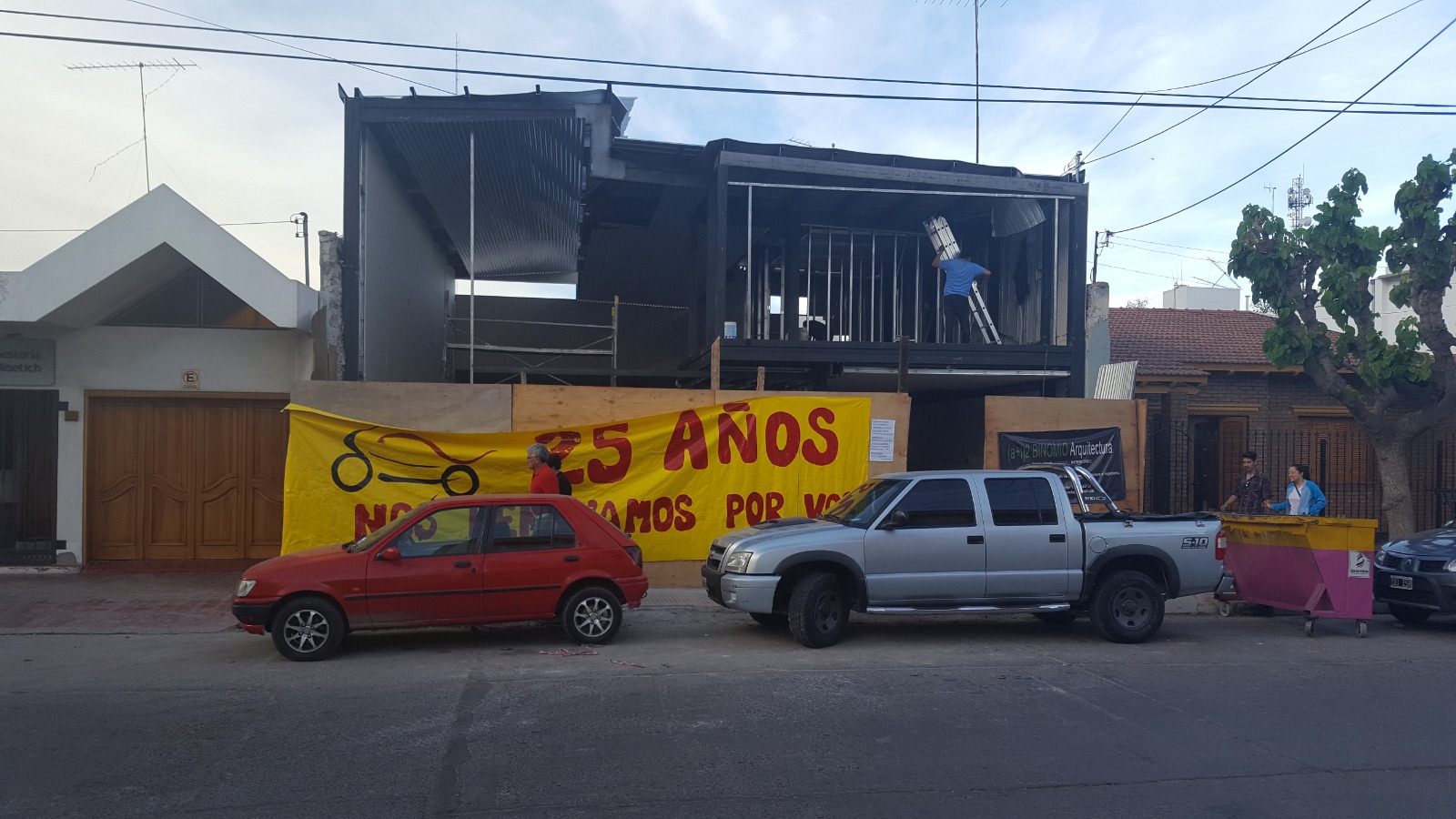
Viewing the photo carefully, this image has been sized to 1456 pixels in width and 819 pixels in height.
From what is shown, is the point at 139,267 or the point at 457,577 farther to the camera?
Answer: the point at 139,267

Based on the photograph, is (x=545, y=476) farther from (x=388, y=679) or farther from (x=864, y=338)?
(x=864, y=338)

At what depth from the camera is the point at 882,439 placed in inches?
506

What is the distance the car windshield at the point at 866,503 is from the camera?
9344mm

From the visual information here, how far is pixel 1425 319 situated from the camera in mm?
14523

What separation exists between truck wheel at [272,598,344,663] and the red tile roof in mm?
14668

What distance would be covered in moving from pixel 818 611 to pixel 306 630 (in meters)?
4.36

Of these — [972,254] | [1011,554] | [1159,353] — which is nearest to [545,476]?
[1011,554]

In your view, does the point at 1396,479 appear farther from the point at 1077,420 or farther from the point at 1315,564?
the point at 1315,564

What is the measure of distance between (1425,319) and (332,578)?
15130mm

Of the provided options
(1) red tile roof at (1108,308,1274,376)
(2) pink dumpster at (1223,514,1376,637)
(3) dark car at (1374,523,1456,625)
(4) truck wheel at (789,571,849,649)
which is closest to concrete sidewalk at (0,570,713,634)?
(4) truck wheel at (789,571,849,649)

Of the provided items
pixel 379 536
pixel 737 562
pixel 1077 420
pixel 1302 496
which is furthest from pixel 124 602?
pixel 1302 496

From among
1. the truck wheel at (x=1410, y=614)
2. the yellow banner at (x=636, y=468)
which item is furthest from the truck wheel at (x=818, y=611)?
the truck wheel at (x=1410, y=614)

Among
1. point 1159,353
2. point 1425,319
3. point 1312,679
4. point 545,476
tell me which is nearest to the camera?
point 1312,679

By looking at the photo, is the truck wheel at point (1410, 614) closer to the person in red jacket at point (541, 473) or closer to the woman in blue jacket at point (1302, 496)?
the woman in blue jacket at point (1302, 496)
